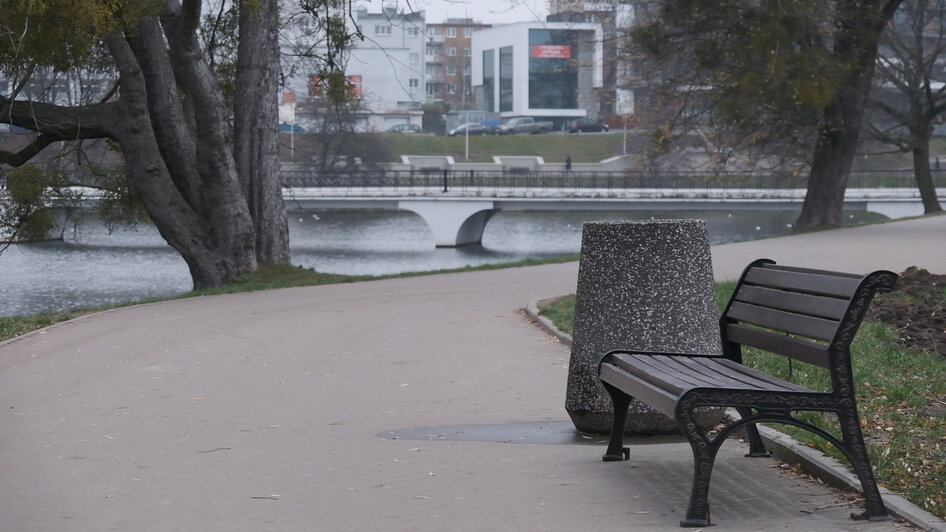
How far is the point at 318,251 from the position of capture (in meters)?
48.3

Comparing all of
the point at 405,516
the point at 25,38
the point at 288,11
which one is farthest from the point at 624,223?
Result: the point at 288,11

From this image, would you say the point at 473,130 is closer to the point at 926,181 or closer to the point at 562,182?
the point at 562,182

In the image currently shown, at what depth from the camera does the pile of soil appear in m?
9.67

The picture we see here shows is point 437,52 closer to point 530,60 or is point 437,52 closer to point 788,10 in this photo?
point 530,60

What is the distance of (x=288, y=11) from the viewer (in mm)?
25219

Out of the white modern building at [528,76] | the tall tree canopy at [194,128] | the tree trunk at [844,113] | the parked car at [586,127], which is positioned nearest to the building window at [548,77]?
the white modern building at [528,76]

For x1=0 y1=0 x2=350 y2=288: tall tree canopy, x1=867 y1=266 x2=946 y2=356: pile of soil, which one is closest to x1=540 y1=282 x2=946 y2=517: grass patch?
x1=867 y1=266 x2=946 y2=356: pile of soil

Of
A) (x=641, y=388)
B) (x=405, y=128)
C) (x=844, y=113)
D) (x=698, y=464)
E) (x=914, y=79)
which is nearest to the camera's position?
(x=698, y=464)

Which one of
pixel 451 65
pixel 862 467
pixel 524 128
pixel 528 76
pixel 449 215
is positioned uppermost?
pixel 451 65

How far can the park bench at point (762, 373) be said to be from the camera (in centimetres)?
501

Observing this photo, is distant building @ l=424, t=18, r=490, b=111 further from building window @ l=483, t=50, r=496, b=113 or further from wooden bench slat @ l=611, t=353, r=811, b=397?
wooden bench slat @ l=611, t=353, r=811, b=397

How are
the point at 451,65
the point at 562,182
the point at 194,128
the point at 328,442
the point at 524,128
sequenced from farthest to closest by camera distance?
the point at 451,65
the point at 524,128
the point at 562,182
the point at 194,128
the point at 328,442

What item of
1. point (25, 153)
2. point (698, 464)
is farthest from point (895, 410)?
point (25, 153)

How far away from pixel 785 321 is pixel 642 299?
108 centimetres
